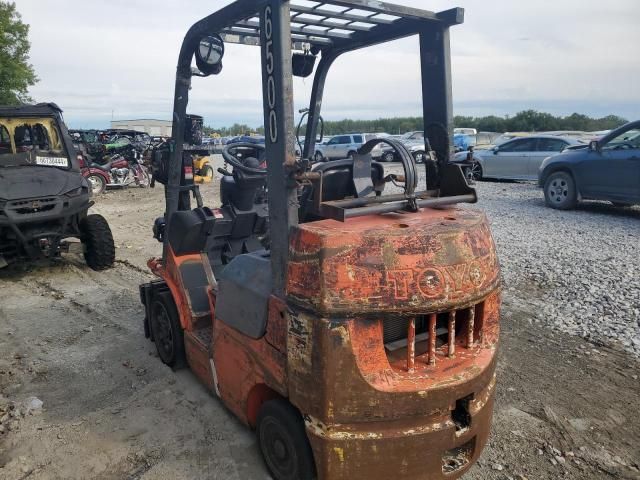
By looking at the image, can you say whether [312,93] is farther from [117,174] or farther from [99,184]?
[117,174]

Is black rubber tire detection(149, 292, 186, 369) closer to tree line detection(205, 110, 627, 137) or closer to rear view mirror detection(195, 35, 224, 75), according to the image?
rear view mirror detection(195, 35, 224, 75)

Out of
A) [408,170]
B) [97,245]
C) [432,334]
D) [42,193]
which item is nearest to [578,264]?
[408,170]

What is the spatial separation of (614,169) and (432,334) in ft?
27.0

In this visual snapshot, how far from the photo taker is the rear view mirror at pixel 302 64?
11.7 ft

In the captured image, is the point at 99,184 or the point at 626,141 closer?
the point at 626,141

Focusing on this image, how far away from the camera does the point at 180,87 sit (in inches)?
141

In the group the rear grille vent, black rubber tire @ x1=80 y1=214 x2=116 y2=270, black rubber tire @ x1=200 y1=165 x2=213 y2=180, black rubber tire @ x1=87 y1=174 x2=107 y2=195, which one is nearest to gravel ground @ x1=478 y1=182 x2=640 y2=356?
the rear grille vent

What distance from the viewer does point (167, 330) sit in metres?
4.14

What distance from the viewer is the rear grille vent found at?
233 cm

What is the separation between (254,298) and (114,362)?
7.37ft

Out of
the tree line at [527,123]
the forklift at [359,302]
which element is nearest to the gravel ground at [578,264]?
the forklift at [359,302]

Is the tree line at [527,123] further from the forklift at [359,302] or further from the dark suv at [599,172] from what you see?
the forklift at [359,302]

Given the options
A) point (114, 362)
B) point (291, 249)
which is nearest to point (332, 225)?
point (291, 249)

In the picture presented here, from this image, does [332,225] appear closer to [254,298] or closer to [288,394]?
[254,298]
